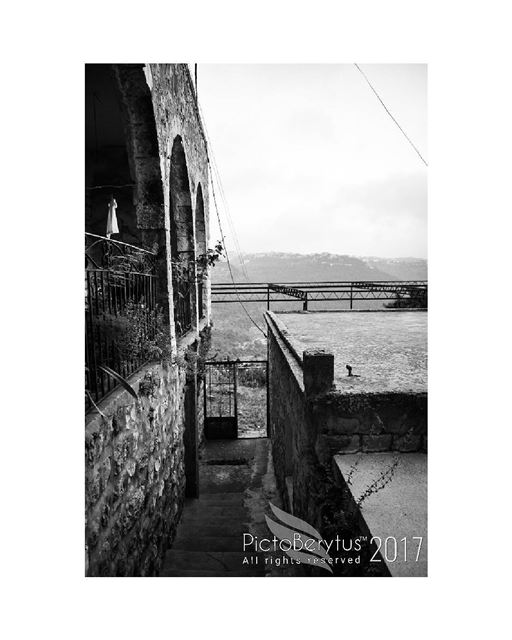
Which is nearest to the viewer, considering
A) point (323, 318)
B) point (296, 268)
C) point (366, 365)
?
point (366, 365)

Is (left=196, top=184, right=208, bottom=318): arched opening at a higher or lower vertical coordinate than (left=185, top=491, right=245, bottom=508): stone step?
higher

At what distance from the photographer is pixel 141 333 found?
340 centimetres

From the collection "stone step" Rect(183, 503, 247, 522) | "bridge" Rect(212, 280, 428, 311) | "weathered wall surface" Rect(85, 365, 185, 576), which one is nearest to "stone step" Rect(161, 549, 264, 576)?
"weathered wall surface" Rect(85, 365, 185, 576)

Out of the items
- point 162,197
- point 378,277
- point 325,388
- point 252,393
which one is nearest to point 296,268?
point 378,277

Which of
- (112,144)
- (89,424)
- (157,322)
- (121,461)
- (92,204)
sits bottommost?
(121,461)

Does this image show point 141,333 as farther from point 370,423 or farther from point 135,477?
point 370,423

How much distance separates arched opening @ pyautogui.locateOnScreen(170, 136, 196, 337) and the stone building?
2 cm

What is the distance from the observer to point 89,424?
7.77 ft

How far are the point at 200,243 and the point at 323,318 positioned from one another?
10.0 feet

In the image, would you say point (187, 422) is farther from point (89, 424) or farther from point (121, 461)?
point (89, 424)

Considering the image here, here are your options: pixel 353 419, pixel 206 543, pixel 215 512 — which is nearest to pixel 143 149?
pixel 353 419

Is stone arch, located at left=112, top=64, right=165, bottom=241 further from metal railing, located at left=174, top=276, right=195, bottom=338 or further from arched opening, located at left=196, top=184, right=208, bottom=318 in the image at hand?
arched opening, located at left=196, top=184, right=208, bottom=318

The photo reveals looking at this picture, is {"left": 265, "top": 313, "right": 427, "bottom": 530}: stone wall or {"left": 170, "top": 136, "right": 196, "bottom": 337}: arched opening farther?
{"left": 170, "top": 136, "right": 196, "bottom": 337}: arched opening

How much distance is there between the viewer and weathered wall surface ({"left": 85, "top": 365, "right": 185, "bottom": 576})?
8.17 ft
